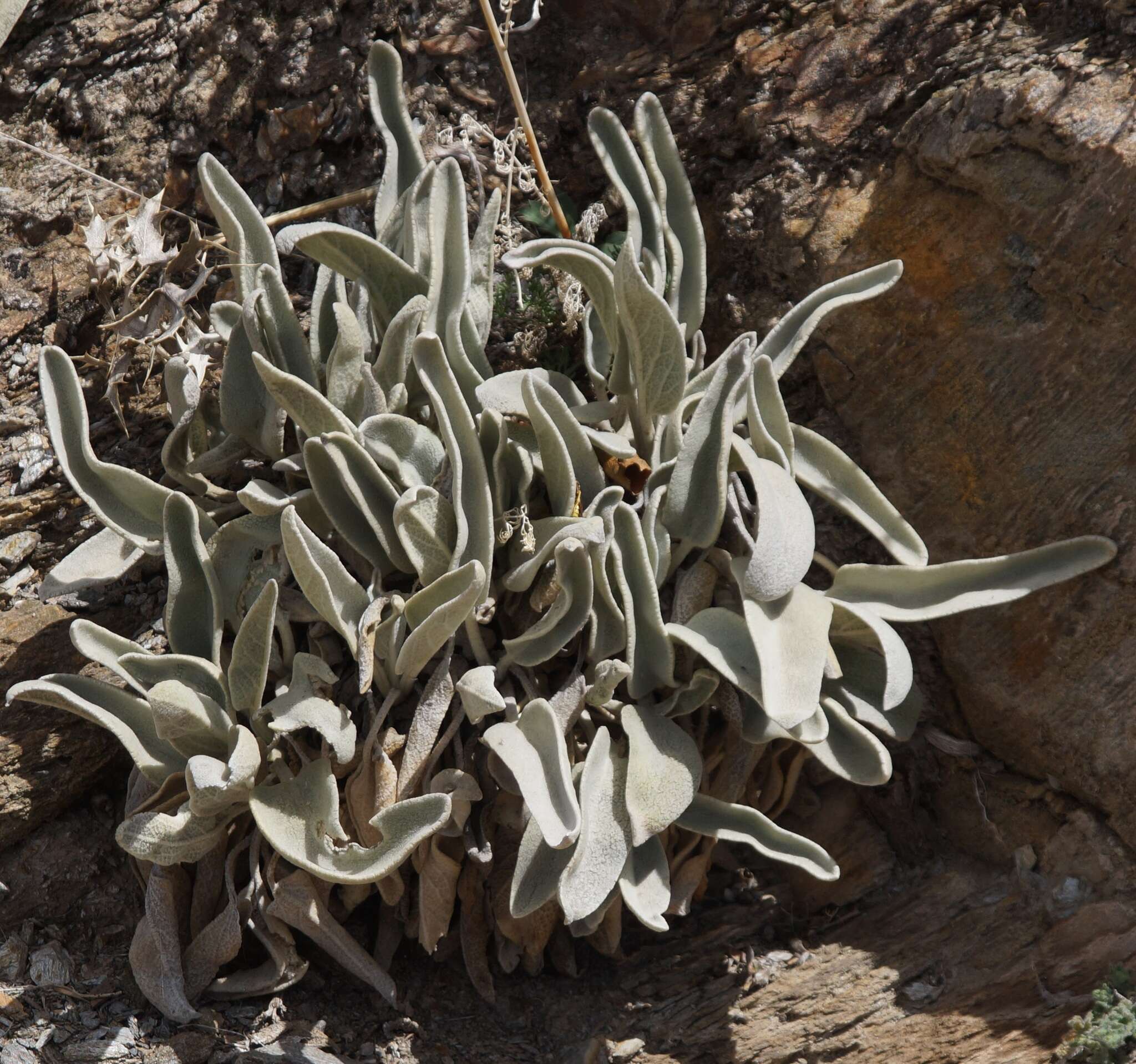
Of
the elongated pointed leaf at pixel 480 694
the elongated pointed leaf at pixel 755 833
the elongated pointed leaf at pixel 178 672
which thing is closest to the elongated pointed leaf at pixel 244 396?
the elongated pointed leaf at pixel 178 672

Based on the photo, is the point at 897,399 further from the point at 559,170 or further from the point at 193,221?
the point at 193,221

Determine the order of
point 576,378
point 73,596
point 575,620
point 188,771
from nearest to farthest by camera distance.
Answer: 1. point 188,771
2. point 575,620
3. point 73,596
4. point 576,378

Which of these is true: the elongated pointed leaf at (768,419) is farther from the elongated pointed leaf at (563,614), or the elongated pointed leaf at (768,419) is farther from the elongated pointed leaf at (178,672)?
the elongated pointed leaf at (178,672)

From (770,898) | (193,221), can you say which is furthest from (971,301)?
(193,221)

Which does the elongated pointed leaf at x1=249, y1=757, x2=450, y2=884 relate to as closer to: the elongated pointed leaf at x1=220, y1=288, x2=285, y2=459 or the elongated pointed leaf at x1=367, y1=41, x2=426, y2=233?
the elongated pointed leaf at x1=220, y1=288, x2=285, y2=459

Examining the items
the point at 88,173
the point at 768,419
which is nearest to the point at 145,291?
the point at 88,173

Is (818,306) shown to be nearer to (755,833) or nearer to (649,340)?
(649,340)
